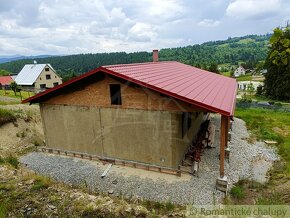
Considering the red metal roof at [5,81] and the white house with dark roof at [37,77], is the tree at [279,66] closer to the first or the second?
the white house with dark roof at [37,77]

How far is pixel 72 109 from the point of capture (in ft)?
44.1

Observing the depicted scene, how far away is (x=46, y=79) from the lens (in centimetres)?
5147

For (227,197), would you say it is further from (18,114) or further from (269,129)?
(18,114)

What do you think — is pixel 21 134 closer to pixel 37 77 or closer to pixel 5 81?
pixel 37 77

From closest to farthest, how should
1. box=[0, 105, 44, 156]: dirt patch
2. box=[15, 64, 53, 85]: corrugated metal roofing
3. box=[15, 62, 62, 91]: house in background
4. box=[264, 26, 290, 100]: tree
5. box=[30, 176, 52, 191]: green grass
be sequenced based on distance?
box=[30, 176, 52, 191]: green grass < box=[0, 105, 44, 156]: dirt patch < box=[264, 26, 290, 100]: tree < box=[15, 62, 62, 91]: house in background < box=[15, 64, 53, 85]: corrugated metal roofing

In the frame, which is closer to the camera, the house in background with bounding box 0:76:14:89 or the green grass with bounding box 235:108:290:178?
the green grass with bounding box 235:108:290:178

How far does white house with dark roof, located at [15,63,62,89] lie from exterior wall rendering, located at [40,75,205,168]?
39.3 m

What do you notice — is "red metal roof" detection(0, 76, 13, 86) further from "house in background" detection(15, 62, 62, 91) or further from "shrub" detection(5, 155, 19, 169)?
"shrub" detection(5, 155, 19, 169)

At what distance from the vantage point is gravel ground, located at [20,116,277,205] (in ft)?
31.8

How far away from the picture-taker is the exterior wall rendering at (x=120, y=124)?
1116cm

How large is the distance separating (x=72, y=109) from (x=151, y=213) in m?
7.73

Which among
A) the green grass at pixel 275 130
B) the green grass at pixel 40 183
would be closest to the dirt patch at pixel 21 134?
the green grass at pixel 40 183

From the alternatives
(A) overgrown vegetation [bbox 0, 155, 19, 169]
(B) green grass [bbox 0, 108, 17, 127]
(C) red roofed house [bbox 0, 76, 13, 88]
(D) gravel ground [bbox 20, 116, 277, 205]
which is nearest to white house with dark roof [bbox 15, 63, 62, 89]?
(C) red roofed house [bbox 0, 76, 13, 88]

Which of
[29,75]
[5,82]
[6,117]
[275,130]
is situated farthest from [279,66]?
[5,82]
